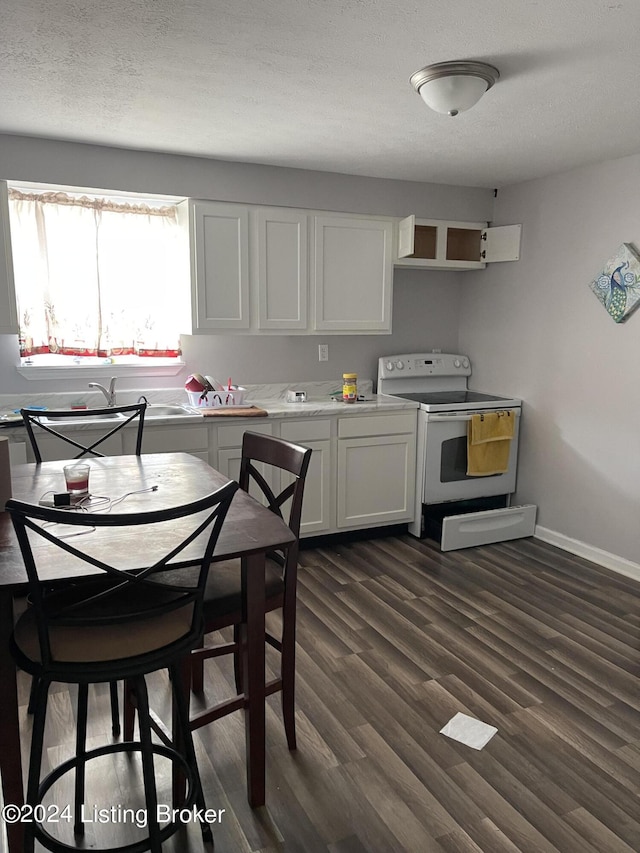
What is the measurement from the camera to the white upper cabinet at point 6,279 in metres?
3.13

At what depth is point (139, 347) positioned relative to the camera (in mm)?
3785

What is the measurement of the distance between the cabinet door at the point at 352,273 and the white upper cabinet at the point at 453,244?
14cm

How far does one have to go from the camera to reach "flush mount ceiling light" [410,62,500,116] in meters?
2.24

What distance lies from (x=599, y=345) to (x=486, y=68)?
1.91 metres

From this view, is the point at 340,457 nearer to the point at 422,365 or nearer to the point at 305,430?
the point at 305,430

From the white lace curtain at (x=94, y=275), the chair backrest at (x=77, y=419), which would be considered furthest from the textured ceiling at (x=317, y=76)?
the chair backrest at (x=77, y=419)

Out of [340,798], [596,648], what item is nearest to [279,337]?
[596,648]

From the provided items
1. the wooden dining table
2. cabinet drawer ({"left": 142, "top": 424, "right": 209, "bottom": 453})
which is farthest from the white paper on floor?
cabinet drawer ({"left": 142, "top": 424, "right": 209, "bottom": 453})

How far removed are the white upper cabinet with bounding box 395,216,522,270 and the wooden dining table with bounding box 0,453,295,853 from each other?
2.33 m

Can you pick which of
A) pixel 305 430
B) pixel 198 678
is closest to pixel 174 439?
pixel 305 430

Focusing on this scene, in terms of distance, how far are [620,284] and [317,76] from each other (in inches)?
81.7

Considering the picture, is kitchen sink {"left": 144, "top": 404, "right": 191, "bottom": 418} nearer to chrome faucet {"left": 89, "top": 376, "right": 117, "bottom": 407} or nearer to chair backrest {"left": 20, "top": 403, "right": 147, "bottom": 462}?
chrome faucet {"left": 89, "top": 376, "right": 117, "bottom": 407}

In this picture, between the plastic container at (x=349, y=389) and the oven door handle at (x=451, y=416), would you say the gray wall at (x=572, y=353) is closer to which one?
the oven door handle at (x=451, y=416)

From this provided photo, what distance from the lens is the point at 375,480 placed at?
12.9ft
